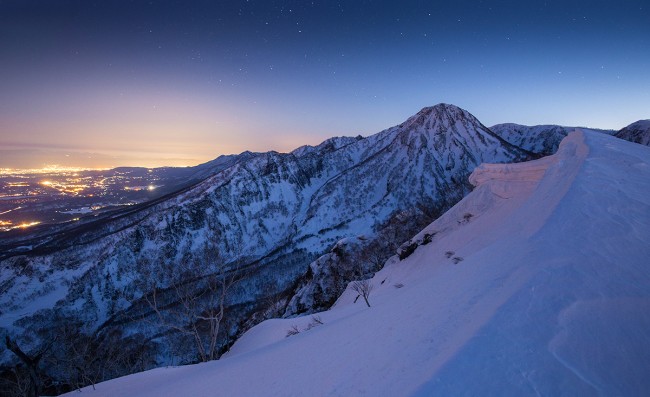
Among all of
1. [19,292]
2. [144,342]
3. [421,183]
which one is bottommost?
[144,342]

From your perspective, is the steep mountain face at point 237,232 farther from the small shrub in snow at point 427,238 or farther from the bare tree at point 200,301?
the small shrub in snow at point 427,238

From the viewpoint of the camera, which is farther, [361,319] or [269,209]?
[269,209]

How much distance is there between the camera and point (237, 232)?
513 ft

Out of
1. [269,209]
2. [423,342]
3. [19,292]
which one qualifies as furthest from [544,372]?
[269,209]

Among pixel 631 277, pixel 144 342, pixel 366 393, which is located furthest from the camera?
pixel 144 342

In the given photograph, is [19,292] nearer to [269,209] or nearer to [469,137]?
[269,209]

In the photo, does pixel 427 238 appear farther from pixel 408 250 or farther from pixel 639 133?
pixel 639 133

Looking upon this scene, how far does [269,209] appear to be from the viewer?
6875 inches

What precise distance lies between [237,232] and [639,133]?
18797 centimetres

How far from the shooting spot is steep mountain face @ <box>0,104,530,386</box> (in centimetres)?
10044

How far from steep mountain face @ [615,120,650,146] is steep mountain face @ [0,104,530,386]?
50.9 m

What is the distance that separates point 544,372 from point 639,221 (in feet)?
20.0

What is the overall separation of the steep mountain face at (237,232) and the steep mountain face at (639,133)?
5092cm

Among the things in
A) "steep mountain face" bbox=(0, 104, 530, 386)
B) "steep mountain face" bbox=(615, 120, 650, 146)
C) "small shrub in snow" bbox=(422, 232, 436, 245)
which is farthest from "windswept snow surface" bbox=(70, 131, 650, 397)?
"steep mountain face" bbox=(615, 120, 650, 146)
